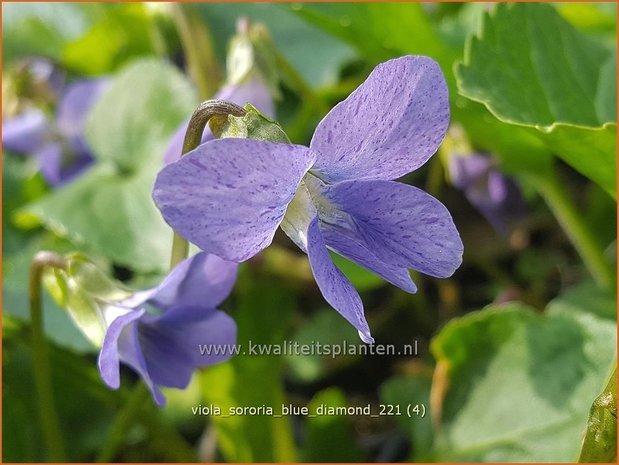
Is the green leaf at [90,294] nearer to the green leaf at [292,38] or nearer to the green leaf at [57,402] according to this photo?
the green leaf at [57,402]

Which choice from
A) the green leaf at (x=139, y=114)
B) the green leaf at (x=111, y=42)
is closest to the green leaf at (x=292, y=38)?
the green leaf at (x=111, y=42)

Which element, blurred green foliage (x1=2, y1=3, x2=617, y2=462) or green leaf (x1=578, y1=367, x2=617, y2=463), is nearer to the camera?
green leaf (x1=578, y1=367, x2=617, y2=463)

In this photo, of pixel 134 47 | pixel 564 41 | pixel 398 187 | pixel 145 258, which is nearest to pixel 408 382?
pixel 145 258

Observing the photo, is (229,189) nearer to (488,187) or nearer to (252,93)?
(252,93)

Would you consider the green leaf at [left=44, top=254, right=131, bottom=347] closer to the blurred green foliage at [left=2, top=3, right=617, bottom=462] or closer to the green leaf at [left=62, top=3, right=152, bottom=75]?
the blurred green foliage at [left=2, top=3, right=617, bottom=462]

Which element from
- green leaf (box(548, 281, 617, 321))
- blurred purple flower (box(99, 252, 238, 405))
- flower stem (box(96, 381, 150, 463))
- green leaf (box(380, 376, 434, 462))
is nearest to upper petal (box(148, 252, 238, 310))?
blurred purple flower (box(99, 252, 238, 405))
